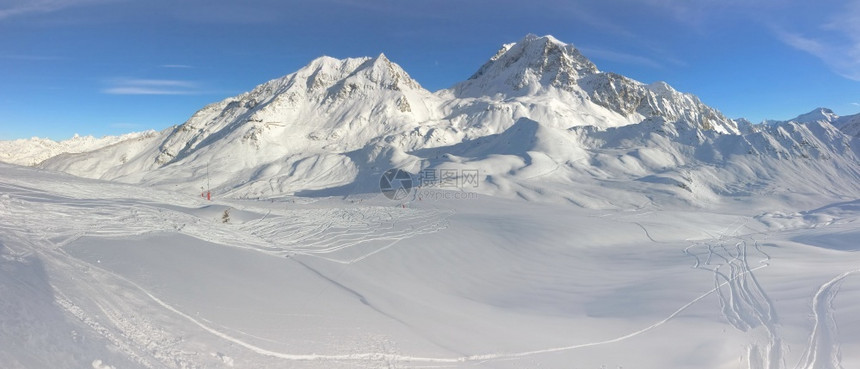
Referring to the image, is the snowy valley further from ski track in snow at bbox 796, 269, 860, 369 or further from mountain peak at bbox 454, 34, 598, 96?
mountain peak at bbox 454, 34, 598, 96

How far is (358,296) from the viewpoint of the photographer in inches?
314

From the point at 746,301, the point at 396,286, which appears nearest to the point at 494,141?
the point at 746,301

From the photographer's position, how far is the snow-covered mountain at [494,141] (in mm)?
48812

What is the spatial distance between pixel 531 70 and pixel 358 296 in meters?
126

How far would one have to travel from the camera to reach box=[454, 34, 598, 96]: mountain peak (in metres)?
120

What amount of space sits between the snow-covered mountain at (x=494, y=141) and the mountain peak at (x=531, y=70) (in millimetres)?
470

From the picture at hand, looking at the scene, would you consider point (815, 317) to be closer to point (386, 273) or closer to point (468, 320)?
point (468, 320)

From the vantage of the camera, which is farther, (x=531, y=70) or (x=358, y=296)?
(x=531, y=70)

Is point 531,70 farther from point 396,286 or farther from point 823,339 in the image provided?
point 823,339

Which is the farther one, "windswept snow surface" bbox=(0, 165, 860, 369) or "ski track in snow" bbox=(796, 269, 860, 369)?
"ski track in snow" bbox=(796, 269, 860, 369)

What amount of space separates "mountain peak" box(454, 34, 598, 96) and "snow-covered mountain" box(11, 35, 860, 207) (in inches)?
18.5

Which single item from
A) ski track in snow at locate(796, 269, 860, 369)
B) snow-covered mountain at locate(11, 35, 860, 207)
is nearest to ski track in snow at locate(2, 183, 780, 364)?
ski track in snow at locate(796, 269, 860, 369)

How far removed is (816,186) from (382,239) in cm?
6117

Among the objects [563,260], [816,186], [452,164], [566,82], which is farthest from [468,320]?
[566,82]
